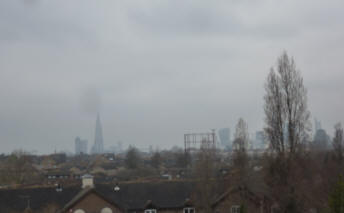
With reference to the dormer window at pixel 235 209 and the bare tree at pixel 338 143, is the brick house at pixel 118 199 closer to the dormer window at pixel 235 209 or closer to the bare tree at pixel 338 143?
the dormer window at pixel 235 209

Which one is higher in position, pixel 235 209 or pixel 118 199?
pixel 118 199

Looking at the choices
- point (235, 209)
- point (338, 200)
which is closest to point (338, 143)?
point (235, 209)

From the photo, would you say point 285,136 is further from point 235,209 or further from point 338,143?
point 338,143

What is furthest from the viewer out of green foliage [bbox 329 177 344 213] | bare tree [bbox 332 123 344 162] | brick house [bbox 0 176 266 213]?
bare tree [bbox 332 123 344 162]

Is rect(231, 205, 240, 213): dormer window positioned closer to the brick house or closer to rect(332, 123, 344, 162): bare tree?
the brick house

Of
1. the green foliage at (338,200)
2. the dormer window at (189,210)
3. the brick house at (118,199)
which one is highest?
the green foliage at (338,200)

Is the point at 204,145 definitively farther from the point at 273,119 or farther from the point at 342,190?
the point at 342,190

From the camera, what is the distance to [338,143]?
51.0 m

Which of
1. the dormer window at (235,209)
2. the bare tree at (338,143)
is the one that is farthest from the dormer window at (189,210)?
the bare tree at (338,143)

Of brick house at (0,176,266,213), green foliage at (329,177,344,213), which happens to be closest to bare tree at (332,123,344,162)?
brick house at (0,176,266,213)

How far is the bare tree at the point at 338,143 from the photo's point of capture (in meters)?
47.1

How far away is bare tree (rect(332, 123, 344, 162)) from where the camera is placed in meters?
47.1

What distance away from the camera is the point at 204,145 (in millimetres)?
35531

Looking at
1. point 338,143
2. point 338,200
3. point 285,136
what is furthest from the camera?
point 338,143
